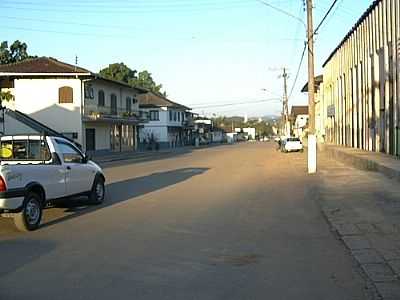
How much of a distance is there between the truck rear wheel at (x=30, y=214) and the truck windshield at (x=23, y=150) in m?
1.82

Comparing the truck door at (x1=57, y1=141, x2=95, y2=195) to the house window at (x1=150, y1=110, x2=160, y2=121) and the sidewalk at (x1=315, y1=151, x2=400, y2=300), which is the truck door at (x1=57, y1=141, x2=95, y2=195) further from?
the house window at (x1=150, y1=110, x2=160, y2=121)

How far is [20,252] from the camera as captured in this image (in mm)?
9359

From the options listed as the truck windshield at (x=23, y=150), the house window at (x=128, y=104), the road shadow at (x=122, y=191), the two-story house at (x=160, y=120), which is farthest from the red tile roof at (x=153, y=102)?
the truck windshield at (x=23, y=150)

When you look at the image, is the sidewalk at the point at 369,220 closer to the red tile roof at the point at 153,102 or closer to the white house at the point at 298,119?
the red tile roof at the point at 153,102

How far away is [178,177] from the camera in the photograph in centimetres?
2523

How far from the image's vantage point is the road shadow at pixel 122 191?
14.3m

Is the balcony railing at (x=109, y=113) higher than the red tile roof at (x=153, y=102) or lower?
lower

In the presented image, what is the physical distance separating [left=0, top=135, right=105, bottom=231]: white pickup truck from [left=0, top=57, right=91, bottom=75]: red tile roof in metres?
37.2

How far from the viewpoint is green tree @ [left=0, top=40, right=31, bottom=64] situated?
63.8 m

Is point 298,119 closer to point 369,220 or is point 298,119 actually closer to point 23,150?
point 23,150

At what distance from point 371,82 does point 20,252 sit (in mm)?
29640

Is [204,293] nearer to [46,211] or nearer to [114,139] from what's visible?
[46,211]

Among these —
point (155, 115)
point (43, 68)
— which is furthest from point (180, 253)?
point (155, 115)

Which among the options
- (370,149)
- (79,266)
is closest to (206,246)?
(79,266)
